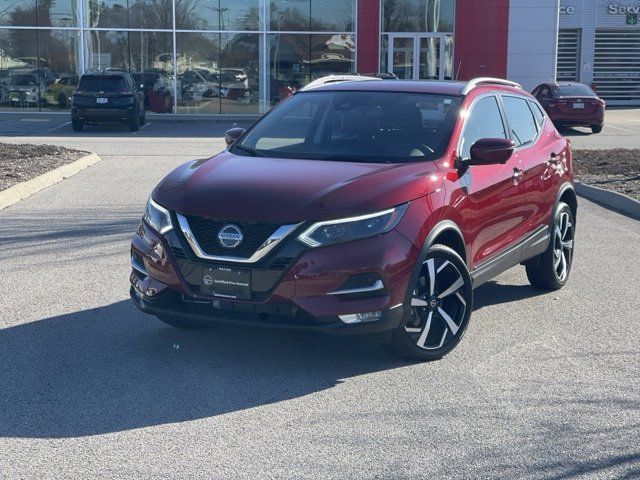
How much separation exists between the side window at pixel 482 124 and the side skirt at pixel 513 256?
32.4 inches

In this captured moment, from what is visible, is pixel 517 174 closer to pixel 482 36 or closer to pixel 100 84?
pixel 100 84

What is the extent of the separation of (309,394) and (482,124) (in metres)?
2.73

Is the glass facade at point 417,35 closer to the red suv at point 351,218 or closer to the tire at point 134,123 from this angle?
the tire at point 134,123

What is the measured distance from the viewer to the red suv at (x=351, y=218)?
5770mm

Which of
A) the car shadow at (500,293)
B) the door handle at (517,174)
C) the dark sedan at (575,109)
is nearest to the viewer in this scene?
the door handle at (517,174)

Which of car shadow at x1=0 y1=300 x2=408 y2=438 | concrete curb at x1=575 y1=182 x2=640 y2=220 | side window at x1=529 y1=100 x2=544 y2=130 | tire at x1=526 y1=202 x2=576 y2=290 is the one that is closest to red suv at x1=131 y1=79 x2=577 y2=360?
car shadow at x1=0 y1=300 x2=408 y2=438

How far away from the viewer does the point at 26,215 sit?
11.9m

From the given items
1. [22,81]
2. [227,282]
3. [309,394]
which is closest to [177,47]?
[22,81]

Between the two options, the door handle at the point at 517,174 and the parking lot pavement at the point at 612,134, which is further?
the parking lot pavement at the point at 612,134

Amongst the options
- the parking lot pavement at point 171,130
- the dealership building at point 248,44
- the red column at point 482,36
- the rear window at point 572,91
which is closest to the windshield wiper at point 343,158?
the parking lot pavement at point 171,130

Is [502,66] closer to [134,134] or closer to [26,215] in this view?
[134,134]

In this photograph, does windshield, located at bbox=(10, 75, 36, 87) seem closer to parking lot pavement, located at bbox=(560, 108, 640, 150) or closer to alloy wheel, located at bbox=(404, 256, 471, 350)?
parking lot pavement, located at bbox=(560, 108, 640, 150)

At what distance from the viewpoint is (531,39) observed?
36.0 meters

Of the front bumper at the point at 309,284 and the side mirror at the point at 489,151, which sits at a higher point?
the side mirror at the point at 489,151
